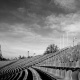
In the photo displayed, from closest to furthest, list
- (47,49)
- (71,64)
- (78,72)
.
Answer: (78,72), (71,64), (47,49)

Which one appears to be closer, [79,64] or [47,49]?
[79,64]

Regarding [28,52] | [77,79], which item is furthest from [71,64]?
[28,52]

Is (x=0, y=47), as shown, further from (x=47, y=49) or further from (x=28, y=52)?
(x=47, y=49)

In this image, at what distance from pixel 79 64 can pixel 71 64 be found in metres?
0.84

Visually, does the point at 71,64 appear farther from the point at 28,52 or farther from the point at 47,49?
the point at 47,49

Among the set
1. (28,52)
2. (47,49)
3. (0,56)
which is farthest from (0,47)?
(47,49)

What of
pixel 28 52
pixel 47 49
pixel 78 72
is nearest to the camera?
pixel 78 72

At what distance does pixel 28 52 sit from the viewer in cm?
8031

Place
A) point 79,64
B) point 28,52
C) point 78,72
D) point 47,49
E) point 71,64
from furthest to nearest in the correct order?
point 47,49 → point 28,52 → point 71,64 → point 79,64 → point 78,72

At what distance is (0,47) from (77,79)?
317 feet

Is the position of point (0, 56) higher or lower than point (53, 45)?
lower

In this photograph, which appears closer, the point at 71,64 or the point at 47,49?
the point at 71,64

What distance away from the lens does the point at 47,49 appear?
90750 millimetres

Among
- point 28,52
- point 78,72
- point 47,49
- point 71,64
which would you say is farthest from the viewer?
point 47,49
